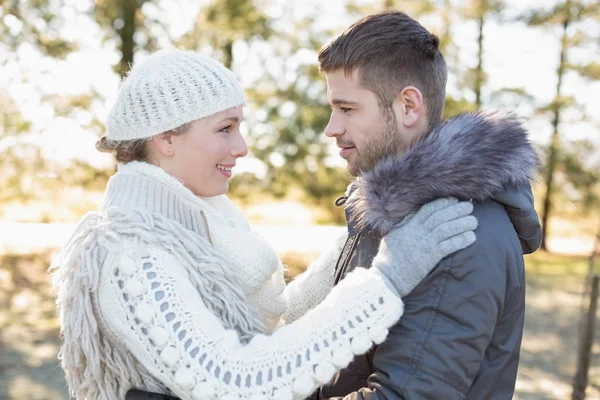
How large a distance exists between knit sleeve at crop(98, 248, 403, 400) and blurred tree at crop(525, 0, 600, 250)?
1463cm

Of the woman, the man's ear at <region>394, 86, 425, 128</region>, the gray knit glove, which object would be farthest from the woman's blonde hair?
the gray knit glove

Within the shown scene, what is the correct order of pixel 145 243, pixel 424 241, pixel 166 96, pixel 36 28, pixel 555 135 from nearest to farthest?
pixel 424 241
pixel 145 243
pixel 166 96
pixel 36 28
pixel 555 135

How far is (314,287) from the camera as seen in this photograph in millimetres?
2729

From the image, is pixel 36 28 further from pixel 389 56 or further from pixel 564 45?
pixel 564 45

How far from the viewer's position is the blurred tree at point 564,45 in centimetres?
1464

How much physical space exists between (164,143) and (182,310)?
729 millimetres

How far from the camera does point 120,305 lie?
5.93 ft

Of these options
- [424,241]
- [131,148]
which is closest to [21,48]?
[131,148]

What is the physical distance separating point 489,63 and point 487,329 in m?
13.8

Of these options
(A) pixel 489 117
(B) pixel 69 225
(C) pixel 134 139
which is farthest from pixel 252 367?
(B) pixel 69 225

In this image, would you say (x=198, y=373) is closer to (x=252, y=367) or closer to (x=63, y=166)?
(x=252, y=367)

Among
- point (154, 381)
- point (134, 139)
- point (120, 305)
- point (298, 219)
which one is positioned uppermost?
point (134, 139)

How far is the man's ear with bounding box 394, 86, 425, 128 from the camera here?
221 cm

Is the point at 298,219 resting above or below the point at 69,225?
below
